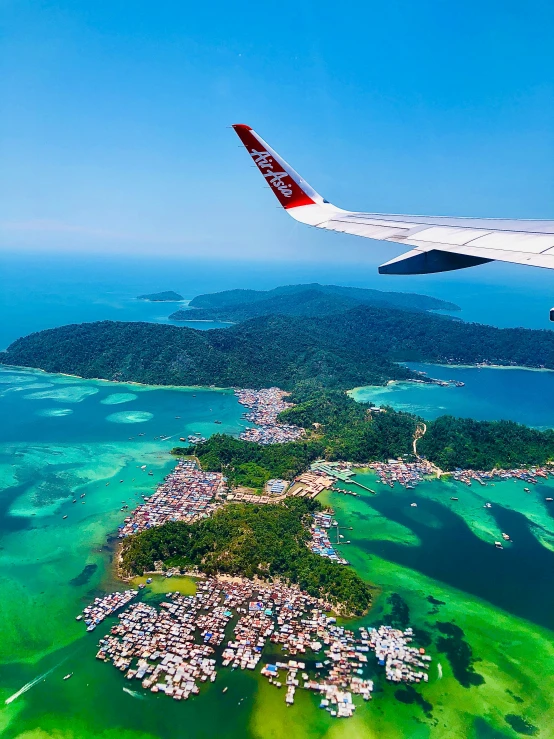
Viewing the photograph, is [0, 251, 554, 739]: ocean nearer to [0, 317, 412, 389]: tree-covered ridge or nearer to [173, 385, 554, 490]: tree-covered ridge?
[173, 385, 554, 490]: tree-covered ridge

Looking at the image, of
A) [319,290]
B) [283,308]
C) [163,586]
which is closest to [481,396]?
[163,586]

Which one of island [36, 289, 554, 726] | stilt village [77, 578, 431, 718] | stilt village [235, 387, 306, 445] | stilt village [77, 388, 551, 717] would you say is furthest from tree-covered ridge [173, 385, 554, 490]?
stilt village [77, 578, 431, 718]

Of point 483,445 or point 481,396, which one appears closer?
point 483,445

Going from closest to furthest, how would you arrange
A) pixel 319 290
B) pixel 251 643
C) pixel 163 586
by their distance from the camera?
pixel 251 643 → pixel 163 586 → pixel 319 290

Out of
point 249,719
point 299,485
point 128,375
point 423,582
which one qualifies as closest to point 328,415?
point 299,485

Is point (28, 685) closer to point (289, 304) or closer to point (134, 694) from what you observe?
point (134, 694)
